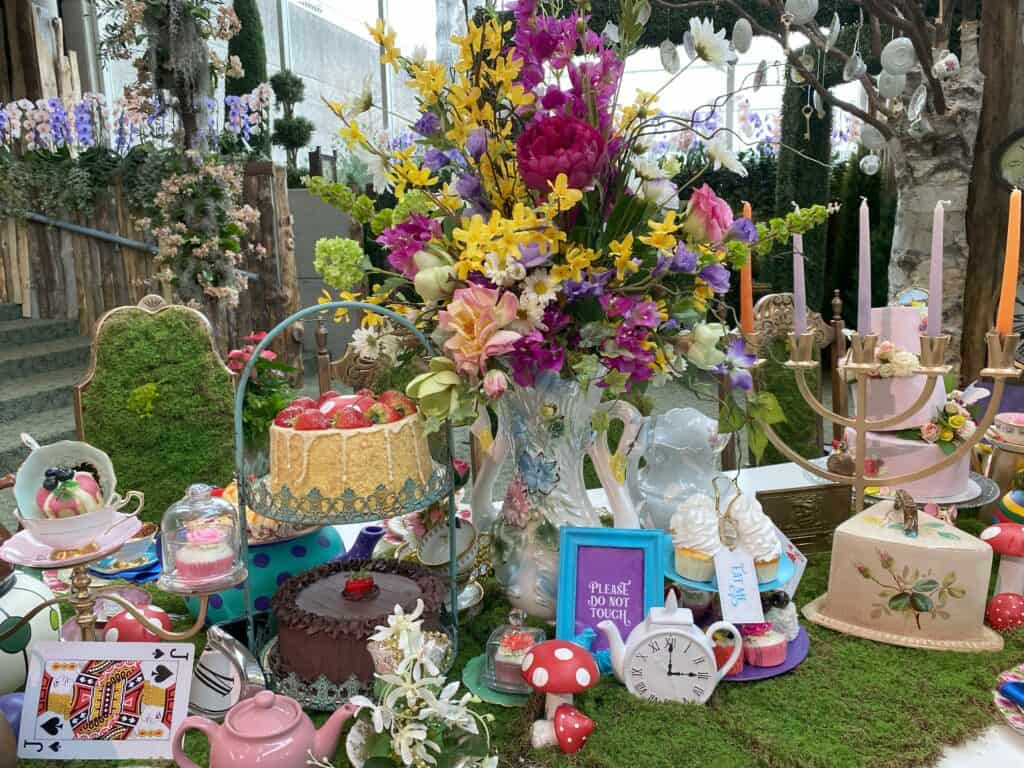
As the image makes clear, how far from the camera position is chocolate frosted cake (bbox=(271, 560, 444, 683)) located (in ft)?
3.87

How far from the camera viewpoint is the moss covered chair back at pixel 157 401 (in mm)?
2094

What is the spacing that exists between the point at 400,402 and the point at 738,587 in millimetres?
610

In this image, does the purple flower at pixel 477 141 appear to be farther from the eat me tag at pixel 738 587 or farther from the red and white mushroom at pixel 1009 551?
the red and white mushroom at pixel 1009 551

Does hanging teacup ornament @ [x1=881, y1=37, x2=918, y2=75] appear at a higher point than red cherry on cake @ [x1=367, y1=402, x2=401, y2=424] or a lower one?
higher

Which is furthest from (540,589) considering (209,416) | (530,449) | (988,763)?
(209,416)

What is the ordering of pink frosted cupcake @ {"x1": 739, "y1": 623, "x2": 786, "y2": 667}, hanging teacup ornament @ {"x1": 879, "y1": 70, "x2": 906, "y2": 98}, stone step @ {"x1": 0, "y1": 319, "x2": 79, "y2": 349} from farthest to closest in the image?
1. stone step @ {"x1": 0, "y1": 319, "x2": 79, "y2": 349}
2. hanging teacup ornament @ {"x1": 879, "y1": 70, "x2": 906, "y2": 98}
3. pink frosted cupcake @ {"x1": 739, "y1": 623, "x2": 786, "y2": 667}

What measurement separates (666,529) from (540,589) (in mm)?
284

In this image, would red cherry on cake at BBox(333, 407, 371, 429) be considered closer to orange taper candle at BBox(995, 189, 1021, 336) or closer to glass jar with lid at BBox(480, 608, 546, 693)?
glass jar with lid at BBox(480, 608, 546, 693)

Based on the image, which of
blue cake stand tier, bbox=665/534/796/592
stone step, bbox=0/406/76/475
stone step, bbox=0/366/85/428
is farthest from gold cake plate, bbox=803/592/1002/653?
stone step, bbox=0/366/85/428

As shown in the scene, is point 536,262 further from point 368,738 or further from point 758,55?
point 758,55

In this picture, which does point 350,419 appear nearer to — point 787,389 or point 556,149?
point 556,149

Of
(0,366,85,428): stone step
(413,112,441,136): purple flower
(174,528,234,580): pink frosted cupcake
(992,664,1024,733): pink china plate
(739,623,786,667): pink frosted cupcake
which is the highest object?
(413,112,441,136): purple flower

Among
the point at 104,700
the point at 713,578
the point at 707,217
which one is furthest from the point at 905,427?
the point at 104,700

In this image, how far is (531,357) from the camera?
47.3 inches
